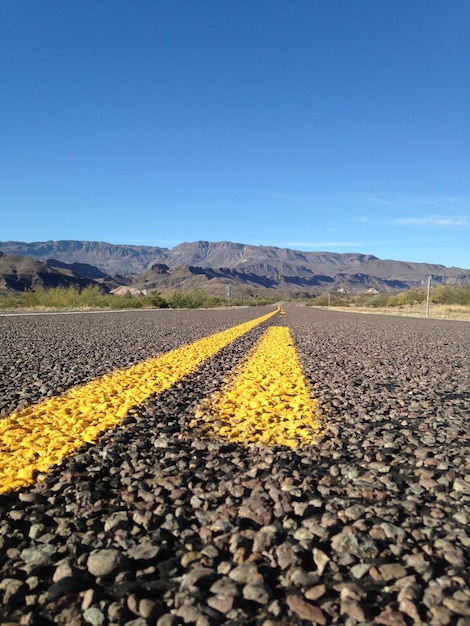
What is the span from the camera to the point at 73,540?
156 cm

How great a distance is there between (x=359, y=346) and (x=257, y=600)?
27.4 ft

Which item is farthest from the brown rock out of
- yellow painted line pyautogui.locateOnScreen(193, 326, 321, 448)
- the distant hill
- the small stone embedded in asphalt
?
the distant hill

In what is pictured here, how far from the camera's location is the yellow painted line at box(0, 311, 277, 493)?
2199 mm

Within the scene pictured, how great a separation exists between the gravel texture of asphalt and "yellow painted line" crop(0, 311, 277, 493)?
13 cm

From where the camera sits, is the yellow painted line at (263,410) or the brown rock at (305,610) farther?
the yellow painted line at (263,410)

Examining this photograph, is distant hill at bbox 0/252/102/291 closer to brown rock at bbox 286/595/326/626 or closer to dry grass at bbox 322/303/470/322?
dry grass at bbox 322/303/470/322

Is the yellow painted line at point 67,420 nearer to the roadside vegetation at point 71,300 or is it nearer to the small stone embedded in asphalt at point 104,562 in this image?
the small stone embedded in asphalt at point 104,562

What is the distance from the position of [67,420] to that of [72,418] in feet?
0.14

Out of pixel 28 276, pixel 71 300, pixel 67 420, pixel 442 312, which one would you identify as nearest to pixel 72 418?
pixel 67 420

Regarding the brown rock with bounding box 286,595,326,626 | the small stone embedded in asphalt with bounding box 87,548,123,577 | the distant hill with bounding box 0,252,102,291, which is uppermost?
the distant hill with bounding box 0,252,102,291

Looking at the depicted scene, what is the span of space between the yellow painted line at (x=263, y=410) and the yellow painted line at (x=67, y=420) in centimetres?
66

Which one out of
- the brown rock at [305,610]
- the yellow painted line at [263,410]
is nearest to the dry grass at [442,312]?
the yellow painted line at [263,410]

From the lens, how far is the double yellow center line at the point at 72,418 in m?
2.21

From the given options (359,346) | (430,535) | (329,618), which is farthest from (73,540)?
(359,346)
